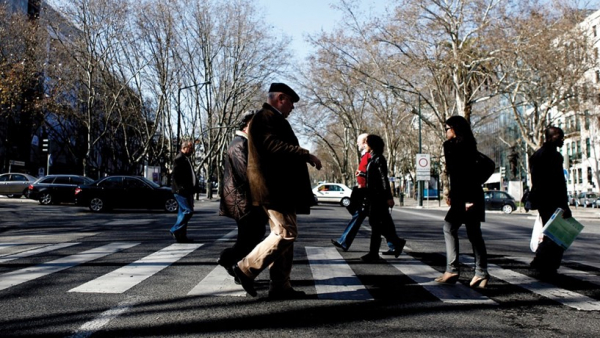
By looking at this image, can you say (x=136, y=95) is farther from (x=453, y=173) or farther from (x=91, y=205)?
(x=453, y=173)

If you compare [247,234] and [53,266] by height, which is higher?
[247,234]

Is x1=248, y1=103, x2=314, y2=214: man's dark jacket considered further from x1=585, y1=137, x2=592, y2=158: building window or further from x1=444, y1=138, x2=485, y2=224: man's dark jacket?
x1=585, y1=137, x2=592, y2=158: building window

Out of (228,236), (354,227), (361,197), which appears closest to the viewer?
(361,197)

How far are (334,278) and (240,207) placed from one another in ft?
4.04

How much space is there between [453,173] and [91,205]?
1688cm

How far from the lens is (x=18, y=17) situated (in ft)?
104

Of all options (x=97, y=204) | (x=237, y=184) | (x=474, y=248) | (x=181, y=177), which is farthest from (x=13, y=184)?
(x=474, y=248)

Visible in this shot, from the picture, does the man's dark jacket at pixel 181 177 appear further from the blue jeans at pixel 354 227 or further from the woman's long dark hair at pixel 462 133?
the woman's long dark hair at pixel 462 133

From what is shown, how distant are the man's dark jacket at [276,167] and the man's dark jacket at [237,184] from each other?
73cm

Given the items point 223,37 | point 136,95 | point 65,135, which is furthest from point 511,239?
point 65,135

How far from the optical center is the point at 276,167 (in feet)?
14.2

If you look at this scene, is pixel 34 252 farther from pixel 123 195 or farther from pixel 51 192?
pixel 51 192

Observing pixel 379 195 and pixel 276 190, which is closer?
pixel 276 190

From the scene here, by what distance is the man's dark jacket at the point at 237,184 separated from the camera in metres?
5.16
